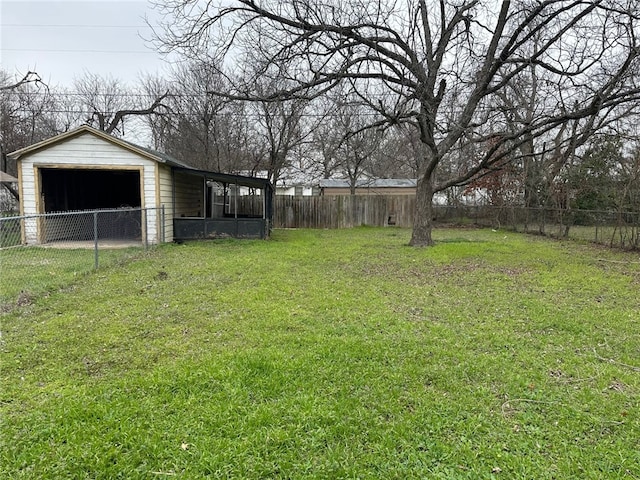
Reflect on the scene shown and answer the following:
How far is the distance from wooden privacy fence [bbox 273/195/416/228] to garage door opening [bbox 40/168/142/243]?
638 cm

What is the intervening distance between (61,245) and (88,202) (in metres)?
4.18

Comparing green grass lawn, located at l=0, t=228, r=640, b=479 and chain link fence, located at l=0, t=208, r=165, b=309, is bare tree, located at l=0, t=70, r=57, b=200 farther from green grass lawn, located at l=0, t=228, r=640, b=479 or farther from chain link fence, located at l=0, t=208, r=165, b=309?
green grass lawn, located at l=0, t=228, r=640, b=479

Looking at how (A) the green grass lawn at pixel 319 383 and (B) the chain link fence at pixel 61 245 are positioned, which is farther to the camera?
(B) the chain link fence at pixel 61 245

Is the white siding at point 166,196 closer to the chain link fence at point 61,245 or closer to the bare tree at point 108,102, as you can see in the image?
the chain link fence at point 61,245

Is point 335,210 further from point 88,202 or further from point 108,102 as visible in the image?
point 108,102

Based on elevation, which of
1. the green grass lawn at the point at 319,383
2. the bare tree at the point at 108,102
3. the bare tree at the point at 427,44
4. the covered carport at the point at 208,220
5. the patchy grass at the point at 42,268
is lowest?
the green grass lawn at the point at 319,383

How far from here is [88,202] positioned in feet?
46.2

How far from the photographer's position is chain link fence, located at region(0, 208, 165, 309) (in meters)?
5.85

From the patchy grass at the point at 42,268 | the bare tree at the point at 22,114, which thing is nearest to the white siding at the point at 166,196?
the patchy grass at the point at 42,268

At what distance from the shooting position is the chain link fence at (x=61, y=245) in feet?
19.2

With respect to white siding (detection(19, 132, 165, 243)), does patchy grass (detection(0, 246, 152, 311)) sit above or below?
below

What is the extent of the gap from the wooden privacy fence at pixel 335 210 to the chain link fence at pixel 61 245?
720cm

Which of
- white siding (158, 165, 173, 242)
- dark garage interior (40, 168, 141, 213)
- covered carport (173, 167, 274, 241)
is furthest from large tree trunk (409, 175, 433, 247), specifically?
dark garage interior (40, 168, 141, 213)

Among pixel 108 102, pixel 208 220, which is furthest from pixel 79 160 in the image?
pixel 108 102
